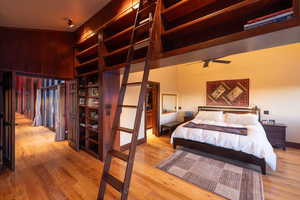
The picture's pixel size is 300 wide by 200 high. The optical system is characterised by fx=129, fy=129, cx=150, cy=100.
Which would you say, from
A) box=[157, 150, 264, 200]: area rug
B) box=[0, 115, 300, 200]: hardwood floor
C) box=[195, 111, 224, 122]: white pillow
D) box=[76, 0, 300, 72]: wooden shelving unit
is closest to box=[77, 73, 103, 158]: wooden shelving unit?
box=[0, 115, 300, 200]: hardwood floor

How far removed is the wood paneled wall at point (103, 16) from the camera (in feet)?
7.32

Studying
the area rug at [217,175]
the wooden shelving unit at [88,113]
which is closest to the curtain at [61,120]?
the wooden shelving unit at [88,113]

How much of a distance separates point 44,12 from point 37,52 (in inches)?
38.8

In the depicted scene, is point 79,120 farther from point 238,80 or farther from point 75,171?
point 238,80

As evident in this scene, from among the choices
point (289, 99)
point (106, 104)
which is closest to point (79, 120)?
point (106, 104)

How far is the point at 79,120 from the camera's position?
3447mm

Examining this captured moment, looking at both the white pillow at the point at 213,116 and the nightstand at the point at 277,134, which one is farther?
the white pillow at the point at 213,116

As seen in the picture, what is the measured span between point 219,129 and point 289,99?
2557 millimetres

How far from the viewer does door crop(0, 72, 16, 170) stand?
2520 millimetres

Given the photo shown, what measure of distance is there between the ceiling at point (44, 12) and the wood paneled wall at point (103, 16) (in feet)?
0.26

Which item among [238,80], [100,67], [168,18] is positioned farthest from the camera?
[238,80]

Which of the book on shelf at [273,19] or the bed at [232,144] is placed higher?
the book on shelf at [273,19]

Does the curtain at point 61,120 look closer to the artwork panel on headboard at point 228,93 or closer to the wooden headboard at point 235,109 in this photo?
the wooden headboard at point 235,109

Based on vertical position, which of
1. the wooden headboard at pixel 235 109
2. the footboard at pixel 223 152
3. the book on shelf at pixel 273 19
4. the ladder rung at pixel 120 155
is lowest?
the footboard at pixel 223 152
